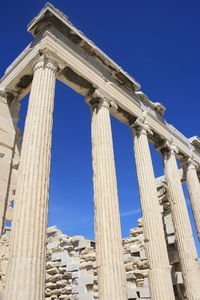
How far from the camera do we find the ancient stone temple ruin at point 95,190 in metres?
7.27

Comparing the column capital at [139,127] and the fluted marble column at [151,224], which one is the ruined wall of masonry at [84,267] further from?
the column capital at [139,127]

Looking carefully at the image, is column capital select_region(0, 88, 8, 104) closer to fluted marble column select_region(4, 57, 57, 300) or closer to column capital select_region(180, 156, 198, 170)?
fluted marble column select_region(4, 57, 57, 300)

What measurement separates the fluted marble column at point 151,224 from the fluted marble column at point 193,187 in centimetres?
469

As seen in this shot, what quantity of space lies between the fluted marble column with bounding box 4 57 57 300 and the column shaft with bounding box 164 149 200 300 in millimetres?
8087

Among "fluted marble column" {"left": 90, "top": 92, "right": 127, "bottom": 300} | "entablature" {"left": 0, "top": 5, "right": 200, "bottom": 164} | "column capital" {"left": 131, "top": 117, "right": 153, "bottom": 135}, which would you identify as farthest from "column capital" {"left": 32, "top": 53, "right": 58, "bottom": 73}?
"column capital" {"left": 131, "top": 117, "right": 153, "bottom": 135}

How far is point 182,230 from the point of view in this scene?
13.5 meters

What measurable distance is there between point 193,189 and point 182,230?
3600mm

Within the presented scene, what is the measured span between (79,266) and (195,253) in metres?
5.36

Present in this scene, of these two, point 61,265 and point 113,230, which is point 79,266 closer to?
point 61,265

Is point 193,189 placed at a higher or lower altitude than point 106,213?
higher

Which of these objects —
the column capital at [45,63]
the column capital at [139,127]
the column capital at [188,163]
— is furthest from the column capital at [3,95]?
the column capital at [188,163]

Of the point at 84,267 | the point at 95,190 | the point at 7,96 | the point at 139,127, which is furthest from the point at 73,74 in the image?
the point at 84,267

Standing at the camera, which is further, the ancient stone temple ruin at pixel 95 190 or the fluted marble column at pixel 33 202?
the ancient stone temple ruin at pixel 95 190

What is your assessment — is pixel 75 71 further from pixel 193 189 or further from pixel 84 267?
pixel 193 189
